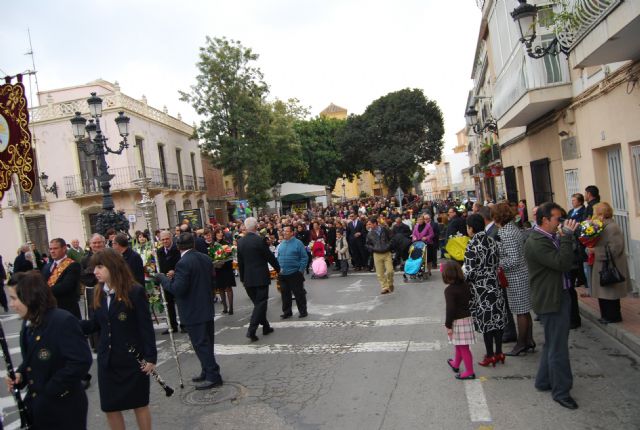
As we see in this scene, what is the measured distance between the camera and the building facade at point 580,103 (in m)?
6.88

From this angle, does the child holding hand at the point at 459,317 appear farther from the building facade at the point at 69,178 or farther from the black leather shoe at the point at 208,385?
the building facade at the point at 69,178

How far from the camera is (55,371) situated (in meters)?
3.19

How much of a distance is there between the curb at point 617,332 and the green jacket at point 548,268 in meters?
1.91

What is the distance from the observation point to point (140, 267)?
705cm

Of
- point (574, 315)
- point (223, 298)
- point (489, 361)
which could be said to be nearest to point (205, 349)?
point (489, 361)

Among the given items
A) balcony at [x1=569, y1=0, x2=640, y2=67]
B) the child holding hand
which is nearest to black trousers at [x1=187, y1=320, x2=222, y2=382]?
the child holding hand

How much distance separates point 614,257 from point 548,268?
2.43 meters

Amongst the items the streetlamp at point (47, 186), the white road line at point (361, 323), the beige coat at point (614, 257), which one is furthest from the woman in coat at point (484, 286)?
the streetlamp at point (47, 186)

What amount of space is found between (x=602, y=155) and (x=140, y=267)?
881cm

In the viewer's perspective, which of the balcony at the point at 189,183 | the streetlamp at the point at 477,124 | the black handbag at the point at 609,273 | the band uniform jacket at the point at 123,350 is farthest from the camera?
the balcony at the point at 189,183

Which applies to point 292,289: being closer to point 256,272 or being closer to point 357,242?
point 256,272

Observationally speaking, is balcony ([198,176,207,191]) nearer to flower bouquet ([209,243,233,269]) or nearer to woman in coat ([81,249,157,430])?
flower bouquet ([209,243,233,269])

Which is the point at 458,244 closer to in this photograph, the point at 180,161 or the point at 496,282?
the point at 496,282

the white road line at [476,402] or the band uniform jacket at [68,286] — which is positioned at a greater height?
the band uniform jacket at [68,286]
